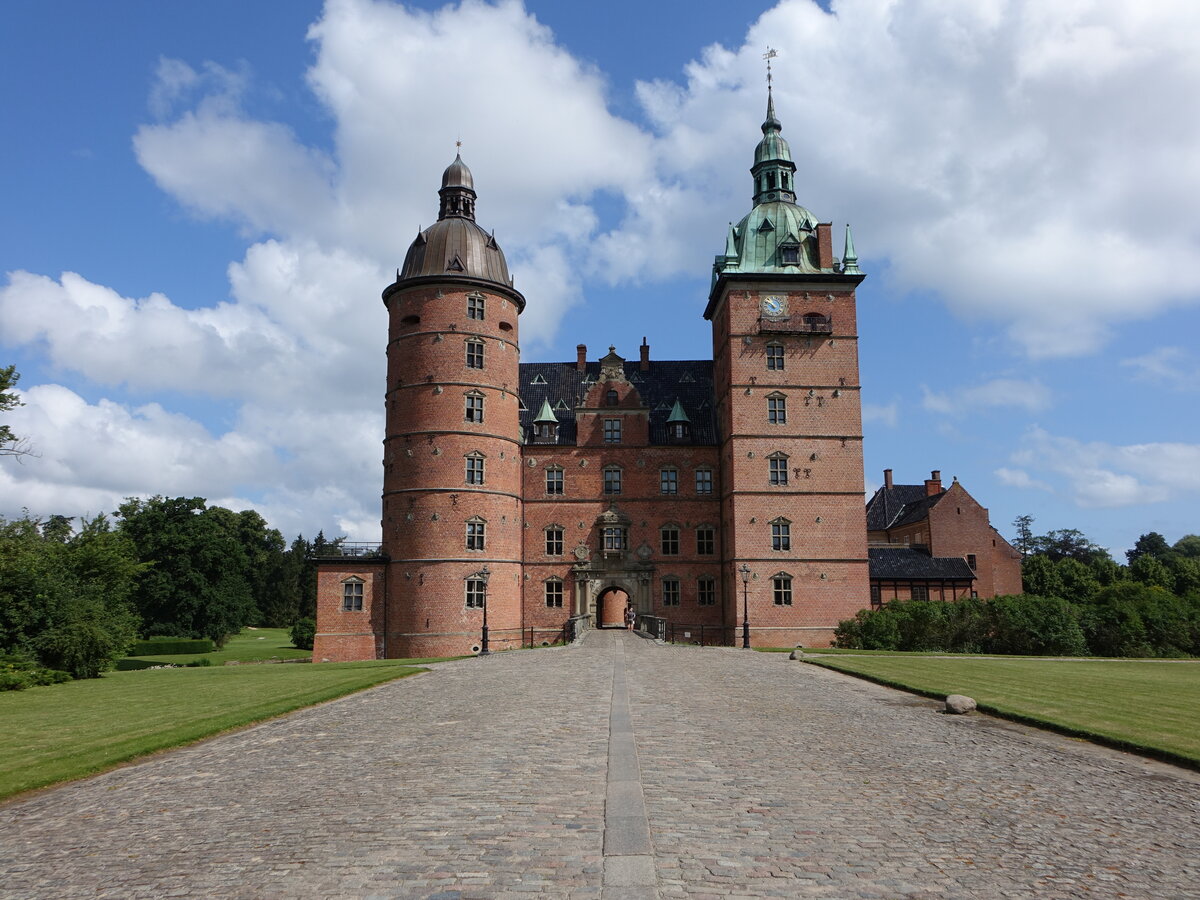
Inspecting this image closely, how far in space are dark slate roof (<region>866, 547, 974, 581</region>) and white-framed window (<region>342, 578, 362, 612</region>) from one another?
2742 cm

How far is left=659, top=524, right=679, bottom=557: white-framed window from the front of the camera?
42.5m

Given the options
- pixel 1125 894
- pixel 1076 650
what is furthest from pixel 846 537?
pixel 1125 894

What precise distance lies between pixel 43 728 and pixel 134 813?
26.0 feet

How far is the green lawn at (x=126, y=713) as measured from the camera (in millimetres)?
10820

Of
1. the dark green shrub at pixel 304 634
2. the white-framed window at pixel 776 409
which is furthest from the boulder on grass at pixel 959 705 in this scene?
the dark green shrub at pixel 304 634

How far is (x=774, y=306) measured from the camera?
4088 cm

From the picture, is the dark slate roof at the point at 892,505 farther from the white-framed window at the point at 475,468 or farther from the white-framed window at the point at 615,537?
the white-framed window at the point at 475,468

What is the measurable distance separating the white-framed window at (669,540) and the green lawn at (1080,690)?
572 inches

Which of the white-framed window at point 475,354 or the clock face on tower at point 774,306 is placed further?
the clock face on tower at point 774,306

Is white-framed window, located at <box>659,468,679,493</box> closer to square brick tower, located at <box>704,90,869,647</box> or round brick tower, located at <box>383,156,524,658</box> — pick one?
square brick tower, located at <box>704,90,869,647</box>

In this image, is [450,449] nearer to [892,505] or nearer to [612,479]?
[612,479]

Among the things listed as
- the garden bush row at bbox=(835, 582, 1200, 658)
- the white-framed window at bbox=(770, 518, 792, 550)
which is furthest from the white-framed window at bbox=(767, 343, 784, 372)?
the garden bush row at bbox=(835, 582, 1200, 658)

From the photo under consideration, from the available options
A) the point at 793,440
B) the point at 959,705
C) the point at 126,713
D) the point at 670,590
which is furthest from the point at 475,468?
the point at 959,705

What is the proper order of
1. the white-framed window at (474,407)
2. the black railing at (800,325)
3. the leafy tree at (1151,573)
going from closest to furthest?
1. the white-framed window at (474,407)
2. the black railing at (800,325)
3. the leafy tree at (1151,573)
